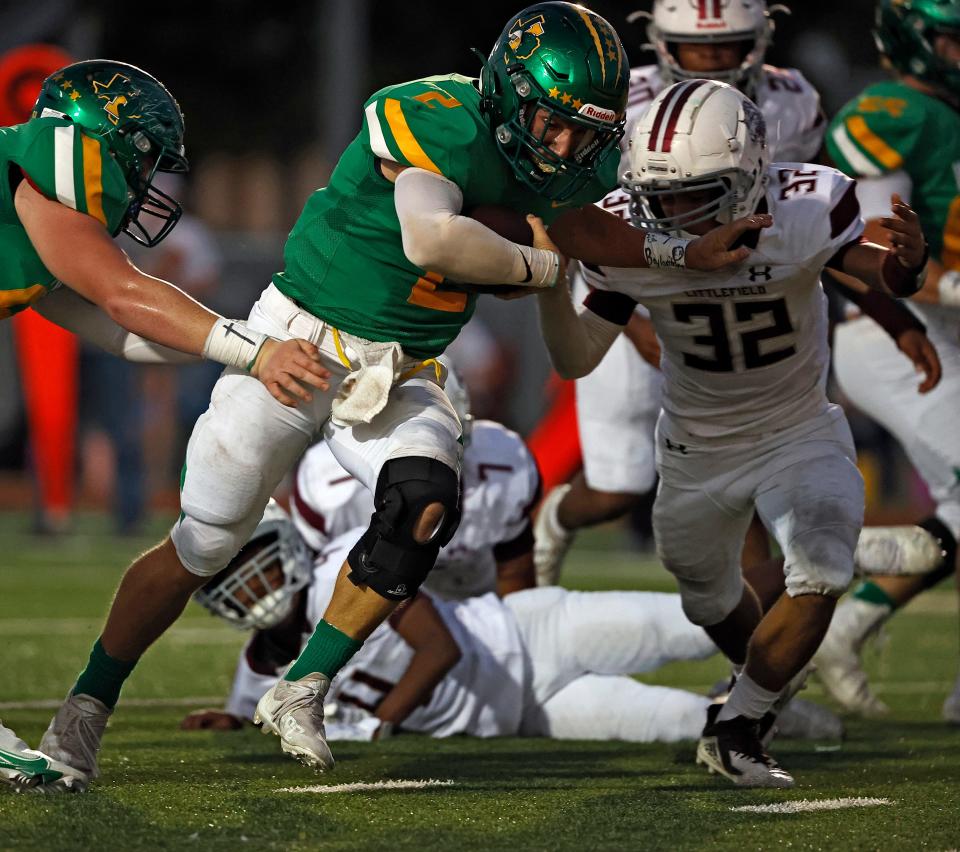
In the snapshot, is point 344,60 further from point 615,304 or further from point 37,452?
point 615,304

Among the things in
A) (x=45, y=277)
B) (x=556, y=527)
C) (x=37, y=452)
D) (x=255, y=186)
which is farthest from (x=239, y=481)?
(x=255, y=186)

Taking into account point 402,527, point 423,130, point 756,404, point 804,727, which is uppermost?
point 423,130

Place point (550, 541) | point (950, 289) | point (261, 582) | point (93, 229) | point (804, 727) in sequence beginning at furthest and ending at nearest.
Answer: point (550, 541) < point (950, 289) < point (804, 727) < point (261, 582) < point (93, 229)

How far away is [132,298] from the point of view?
3.63 metres

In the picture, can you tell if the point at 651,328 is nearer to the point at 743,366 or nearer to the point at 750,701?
the point at 743,366

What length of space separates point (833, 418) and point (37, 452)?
715 cm

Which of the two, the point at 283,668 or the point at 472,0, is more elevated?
the point at 283,668

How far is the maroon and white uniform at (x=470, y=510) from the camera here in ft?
17.4

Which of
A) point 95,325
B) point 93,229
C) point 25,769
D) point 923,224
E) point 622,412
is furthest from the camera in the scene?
point 622,412

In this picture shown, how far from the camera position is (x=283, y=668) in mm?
4836

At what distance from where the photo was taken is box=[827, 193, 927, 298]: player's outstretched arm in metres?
4.07

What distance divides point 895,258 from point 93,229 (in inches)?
66.1

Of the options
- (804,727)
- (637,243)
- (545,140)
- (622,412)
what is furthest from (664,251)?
(622,412)

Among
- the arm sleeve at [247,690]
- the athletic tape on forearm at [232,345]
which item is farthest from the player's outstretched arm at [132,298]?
the arm sleeve at [247,690]
